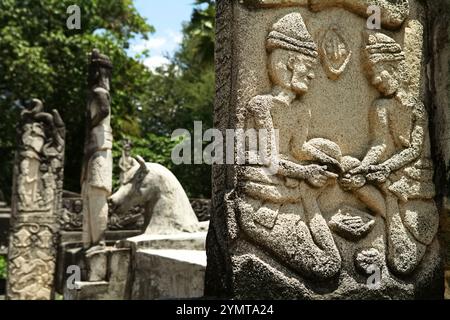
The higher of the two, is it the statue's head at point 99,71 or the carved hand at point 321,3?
the statue's head at point 99,71

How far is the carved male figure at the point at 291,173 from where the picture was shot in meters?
3.24

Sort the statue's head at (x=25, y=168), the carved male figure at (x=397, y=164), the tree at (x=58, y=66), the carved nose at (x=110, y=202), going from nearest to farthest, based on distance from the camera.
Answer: the carved male figure at (x=397, y=164) → the carved nose at (x=110, y=202) → the statue's head at (x=25, y=168) → the tree at (x=58, y=66)

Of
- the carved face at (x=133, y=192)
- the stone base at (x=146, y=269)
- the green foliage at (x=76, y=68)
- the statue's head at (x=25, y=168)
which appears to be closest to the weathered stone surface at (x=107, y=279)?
the stone base at (x=146, y=269)

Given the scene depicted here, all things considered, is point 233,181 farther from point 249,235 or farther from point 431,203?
point 431,203

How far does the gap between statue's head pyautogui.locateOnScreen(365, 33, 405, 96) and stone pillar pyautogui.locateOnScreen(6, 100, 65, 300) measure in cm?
735

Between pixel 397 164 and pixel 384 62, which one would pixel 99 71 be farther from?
pixel 397 164

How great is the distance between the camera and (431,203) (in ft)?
12.1

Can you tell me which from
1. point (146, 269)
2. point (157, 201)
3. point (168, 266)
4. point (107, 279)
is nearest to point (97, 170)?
point (157, 201)

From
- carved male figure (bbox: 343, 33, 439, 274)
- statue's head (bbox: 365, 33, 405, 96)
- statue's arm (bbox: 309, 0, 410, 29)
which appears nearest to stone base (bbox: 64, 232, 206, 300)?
carved male figure (bbox: 343, 33, 439, 274)

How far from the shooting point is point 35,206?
956 cm

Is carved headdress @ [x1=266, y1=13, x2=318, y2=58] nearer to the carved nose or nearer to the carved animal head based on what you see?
the carved animal head

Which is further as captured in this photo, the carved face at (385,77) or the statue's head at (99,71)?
the statue's head at (99,71)

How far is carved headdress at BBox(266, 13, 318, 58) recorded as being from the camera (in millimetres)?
3391

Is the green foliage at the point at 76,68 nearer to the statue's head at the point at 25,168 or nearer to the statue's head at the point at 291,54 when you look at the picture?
the statue's head at the point at 25,168
